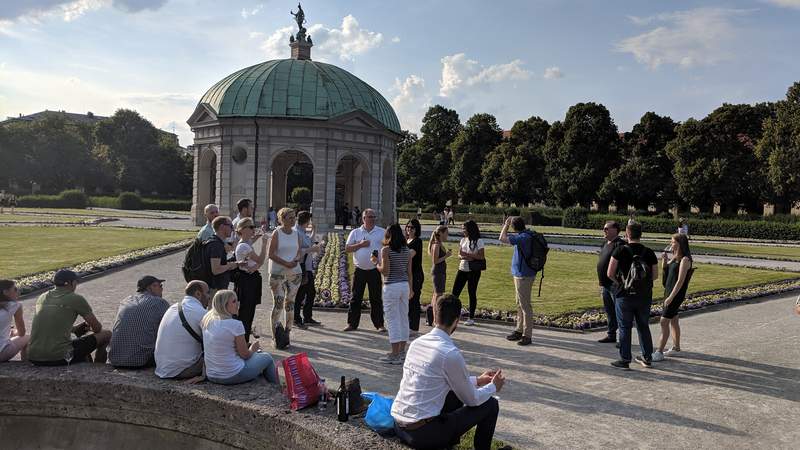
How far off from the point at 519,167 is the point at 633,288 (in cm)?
6324

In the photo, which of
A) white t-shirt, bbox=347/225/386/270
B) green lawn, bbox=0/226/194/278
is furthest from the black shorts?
green lawn, bbox=0/226/194/278

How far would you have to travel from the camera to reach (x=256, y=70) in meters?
43.7

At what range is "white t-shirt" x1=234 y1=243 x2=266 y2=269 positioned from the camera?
959cm

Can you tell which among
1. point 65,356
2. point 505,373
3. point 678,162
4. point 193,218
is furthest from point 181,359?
point 678,162

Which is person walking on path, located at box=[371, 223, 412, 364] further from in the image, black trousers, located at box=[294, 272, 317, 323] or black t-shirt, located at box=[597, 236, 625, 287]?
black t-shirt, located at box=[597, 236, 625, 287]

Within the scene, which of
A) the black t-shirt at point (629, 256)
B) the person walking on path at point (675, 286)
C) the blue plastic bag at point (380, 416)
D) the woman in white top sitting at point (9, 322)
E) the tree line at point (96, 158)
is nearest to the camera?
the blue plastic bag at point (380, 416)

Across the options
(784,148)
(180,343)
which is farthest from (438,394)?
(784,148)

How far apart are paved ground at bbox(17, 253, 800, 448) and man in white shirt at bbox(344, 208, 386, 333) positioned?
344 mm

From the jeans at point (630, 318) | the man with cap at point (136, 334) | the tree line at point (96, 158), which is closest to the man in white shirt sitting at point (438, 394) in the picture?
the man with cap at point (136, 334)

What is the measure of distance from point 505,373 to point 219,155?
35338 millimetres

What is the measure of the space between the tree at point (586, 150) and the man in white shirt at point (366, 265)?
57.8 meters

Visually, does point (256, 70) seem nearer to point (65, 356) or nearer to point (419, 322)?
point (419, 322)

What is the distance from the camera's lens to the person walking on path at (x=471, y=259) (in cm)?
1217

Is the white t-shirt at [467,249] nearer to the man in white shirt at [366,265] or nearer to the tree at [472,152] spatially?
the man in white shirt at [366,265]
